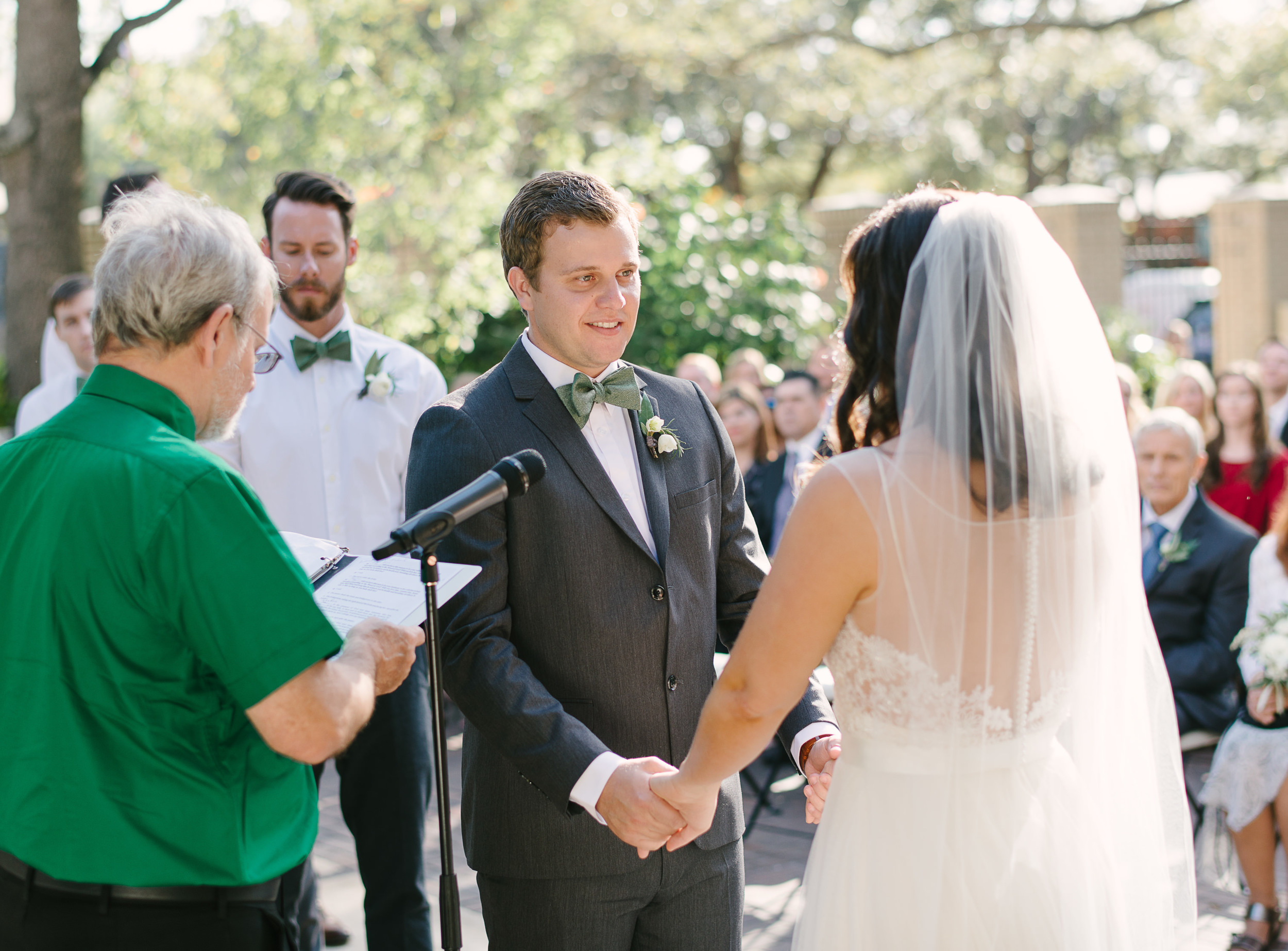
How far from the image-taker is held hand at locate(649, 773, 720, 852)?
2.29 metres

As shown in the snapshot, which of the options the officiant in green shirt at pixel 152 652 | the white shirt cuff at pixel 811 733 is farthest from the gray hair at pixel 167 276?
the white shirt cuff at pixel 811 733

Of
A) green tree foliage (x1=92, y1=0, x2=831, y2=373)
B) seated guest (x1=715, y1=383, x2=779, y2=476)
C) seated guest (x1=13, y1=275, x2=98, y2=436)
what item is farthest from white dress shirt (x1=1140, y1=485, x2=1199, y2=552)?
green tree foliage (x1=92, y1=0, x2=831, y2=373)

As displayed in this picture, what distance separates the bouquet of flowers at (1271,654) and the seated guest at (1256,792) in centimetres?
2

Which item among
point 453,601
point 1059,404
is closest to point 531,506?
point 453,601

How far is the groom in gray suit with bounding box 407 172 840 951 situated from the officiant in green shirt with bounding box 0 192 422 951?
45cm

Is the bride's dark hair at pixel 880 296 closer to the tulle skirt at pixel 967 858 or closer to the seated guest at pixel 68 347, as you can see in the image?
the tulle skirt at pixel 967 858

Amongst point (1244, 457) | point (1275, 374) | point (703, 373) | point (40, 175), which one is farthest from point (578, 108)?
point (1244, 457)

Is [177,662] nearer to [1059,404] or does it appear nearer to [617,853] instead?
[617,853]

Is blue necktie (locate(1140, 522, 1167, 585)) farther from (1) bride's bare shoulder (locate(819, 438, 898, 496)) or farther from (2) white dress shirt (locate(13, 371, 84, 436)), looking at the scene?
(2) white dress shirt (locate(13, 371, 84, 436))

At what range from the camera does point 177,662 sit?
1.96m

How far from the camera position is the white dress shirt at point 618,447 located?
8.80 ft

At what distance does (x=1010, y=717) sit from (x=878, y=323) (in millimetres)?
734

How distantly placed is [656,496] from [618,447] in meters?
0.15

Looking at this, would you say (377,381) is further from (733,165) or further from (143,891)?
(733,165)
